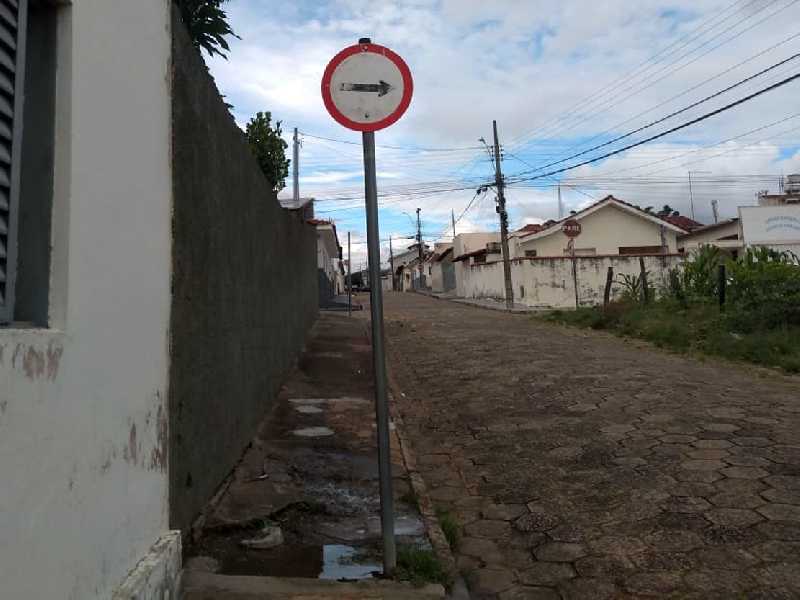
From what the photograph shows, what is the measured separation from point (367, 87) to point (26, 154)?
180 cm

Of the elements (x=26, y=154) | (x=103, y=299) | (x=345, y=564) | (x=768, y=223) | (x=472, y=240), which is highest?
(x=472, y=240)

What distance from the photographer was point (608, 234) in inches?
1287

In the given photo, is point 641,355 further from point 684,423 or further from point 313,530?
point 313,530

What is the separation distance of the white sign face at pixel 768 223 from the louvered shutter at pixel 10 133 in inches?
1198

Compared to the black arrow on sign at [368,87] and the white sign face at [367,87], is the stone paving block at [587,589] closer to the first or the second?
the white sign face at [367,87]

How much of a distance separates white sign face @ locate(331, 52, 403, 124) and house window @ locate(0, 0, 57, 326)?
1.51 m

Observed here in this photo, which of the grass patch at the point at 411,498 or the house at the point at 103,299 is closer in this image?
the house at the point at 103,299

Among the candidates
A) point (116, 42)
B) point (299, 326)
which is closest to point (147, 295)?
point (116, 42)

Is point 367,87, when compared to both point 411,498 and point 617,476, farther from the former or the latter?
point 617,476

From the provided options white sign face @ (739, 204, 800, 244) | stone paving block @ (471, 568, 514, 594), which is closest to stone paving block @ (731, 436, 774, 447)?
stone paving block @ (471, 568, 514, 594)

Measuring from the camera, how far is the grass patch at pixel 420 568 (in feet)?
10.5

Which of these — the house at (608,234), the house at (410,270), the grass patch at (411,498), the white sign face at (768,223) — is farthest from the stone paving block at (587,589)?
the house at (410,270)

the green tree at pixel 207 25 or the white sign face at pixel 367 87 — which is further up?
the green tree at pixel 207 25


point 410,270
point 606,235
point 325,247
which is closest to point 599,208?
point 606,235
